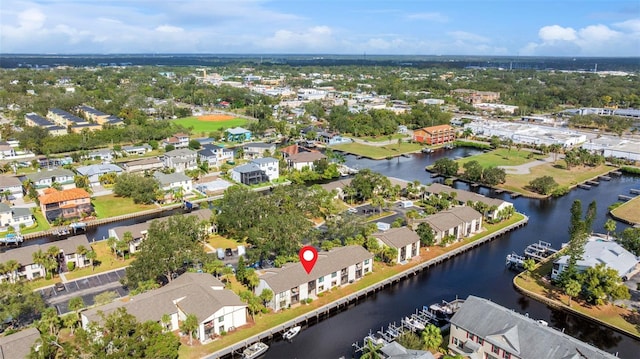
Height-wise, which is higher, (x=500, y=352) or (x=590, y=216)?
(x=590, y=216)

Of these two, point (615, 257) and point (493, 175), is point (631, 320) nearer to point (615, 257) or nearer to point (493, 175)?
point (615, 257)

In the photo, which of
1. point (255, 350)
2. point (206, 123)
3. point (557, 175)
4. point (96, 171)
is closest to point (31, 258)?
point (255, 350)

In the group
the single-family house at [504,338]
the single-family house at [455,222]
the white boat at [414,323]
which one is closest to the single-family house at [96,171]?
the single-family house at [455,222]

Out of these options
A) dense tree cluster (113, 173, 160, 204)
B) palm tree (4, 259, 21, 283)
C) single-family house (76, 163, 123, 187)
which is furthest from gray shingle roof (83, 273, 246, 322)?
single-family house (76, 163, 123, 187)

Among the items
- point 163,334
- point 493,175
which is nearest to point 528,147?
point 493,175

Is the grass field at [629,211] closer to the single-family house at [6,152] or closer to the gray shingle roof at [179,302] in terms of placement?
the gray shingle roof at [179,302]

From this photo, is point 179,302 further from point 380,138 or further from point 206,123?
point 206,123

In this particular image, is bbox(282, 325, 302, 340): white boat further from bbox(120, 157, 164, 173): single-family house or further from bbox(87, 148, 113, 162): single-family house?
bbox(87, 148, 113, 162): single-family house
